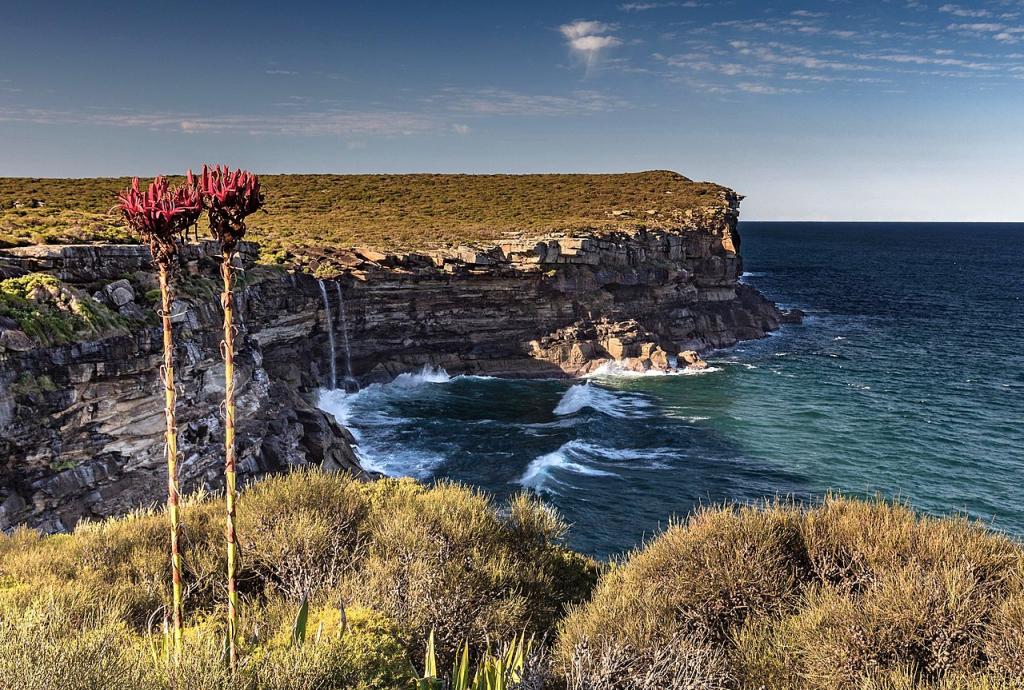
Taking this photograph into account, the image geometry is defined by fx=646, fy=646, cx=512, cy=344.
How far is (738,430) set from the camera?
129ft

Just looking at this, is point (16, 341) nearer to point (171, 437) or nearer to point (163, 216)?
point (171, 437)

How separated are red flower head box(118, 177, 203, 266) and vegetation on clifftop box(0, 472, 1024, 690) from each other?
13.2 feet

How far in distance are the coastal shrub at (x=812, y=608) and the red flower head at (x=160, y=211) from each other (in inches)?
268

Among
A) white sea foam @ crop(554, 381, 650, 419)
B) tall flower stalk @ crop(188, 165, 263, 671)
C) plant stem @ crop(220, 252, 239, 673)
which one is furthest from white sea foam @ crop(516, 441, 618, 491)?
tall flower stalk @ crop(188, 165, 263, 671)

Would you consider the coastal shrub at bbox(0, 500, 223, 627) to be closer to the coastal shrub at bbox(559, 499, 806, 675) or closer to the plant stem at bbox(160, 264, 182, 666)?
the plant stem at bbox(160, 264, 182, 666)

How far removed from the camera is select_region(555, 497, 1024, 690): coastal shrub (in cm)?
833

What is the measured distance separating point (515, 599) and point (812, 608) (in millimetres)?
4544

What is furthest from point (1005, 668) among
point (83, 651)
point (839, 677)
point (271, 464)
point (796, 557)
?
point (271, 464)

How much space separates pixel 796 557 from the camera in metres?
11.7

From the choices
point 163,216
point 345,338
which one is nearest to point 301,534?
point 163,216

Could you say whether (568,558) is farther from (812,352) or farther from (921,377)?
(812,352)

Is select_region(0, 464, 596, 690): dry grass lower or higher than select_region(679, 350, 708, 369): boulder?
higher

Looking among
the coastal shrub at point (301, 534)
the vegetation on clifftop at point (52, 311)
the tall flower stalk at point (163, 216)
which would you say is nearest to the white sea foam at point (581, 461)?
the coastal shrub at point (301, 534)

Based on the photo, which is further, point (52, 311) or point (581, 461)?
point (581, 461)
